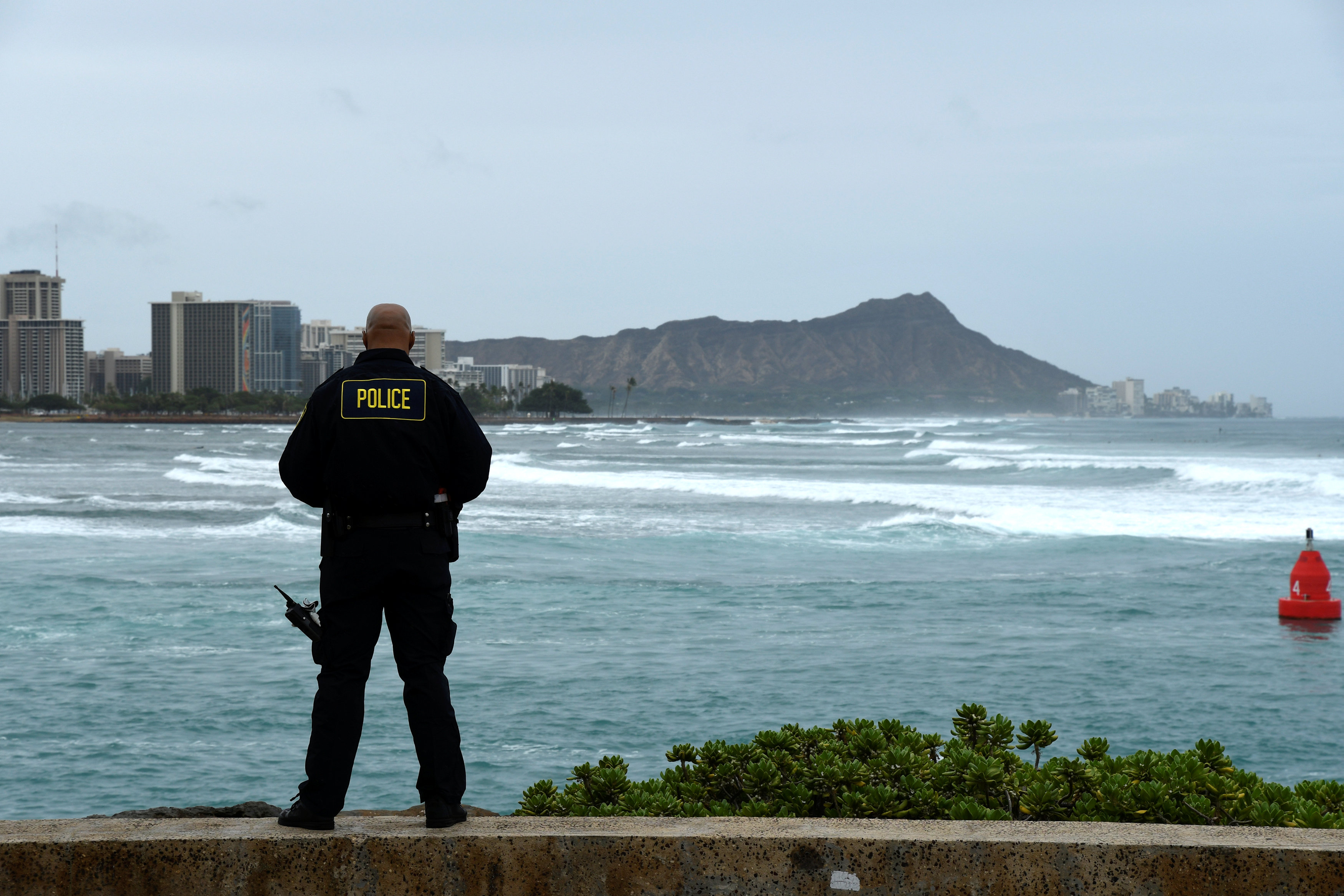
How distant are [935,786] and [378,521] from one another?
2001 mm

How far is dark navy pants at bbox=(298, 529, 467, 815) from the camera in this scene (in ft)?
11.9

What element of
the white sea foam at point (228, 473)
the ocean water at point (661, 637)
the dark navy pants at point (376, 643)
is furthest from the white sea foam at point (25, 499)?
the dark navy pants at point (376, 643)

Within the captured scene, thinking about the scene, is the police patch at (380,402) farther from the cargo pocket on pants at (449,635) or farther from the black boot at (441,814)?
the black boot at (441,814)

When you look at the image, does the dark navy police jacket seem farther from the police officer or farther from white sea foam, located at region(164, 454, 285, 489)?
white sea foam, located at region(164, 454, 285, 489)

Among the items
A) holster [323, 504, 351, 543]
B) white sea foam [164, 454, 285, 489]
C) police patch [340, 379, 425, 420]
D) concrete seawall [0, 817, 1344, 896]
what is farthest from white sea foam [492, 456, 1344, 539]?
holster [323, 504, 351, 543]

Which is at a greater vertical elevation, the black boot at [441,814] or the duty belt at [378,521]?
the duty belt at [378,521]

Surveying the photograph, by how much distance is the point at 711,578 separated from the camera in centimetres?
1755

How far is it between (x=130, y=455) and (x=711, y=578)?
57168 millimetres

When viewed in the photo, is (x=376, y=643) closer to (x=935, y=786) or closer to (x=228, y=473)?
(x=935, y=786)

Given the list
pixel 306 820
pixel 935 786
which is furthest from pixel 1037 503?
pixel 306 820

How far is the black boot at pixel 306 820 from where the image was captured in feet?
11.4

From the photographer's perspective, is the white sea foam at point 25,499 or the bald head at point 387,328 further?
the white sea foam at point 25,499

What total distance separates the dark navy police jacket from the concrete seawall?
2.86 feet

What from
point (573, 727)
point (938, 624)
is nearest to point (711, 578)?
point (938, 624)
